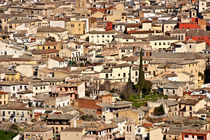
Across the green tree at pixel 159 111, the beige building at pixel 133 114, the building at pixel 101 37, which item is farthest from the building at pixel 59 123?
the building at pixel 101 37

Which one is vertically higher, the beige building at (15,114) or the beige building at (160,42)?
the beige building at (160,42)

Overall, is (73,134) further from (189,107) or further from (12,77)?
(12,77)

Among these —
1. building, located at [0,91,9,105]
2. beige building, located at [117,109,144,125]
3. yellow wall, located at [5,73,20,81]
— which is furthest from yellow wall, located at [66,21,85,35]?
beige building, located at [117,109,144,125]

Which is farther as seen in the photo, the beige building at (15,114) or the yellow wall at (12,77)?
the yellow wall at (12,77)

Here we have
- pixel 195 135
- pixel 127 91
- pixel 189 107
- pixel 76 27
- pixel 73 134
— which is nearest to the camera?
pixel 195 135

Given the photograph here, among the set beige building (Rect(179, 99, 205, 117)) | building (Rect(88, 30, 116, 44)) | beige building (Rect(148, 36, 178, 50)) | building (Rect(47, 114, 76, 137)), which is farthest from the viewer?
building (Rect(88, 30, 116, 44))

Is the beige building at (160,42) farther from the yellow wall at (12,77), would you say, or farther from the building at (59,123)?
the building at (59,123)

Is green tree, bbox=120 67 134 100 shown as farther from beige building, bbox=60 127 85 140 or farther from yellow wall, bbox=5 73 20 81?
beige building, bbox=60 127 85 140

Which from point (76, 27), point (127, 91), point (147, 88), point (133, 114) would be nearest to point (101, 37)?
point (76, 27)

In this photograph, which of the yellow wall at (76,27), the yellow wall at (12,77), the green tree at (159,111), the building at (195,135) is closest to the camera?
the building at (195,135)

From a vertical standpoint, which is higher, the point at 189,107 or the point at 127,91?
the point at 127,91

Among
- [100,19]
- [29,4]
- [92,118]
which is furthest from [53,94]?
[29,4]

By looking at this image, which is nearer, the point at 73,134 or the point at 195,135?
the point at 195,135

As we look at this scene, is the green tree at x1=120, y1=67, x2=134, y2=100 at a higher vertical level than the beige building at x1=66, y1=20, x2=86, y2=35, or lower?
lower
